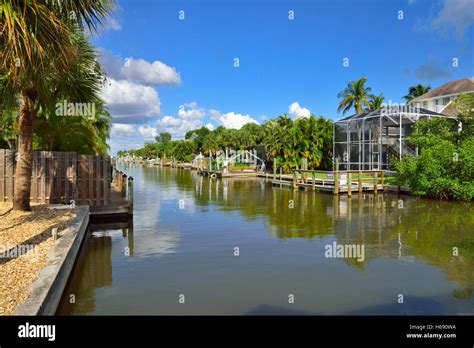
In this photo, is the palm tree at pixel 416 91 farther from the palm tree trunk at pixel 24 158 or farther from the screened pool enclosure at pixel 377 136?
the palm tree trunk at pixel 24 158

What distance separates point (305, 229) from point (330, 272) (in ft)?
19.8

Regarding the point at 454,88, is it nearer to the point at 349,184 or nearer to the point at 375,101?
the point at 375,101

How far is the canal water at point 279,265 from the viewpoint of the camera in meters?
7.97

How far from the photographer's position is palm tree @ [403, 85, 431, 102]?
229 ft

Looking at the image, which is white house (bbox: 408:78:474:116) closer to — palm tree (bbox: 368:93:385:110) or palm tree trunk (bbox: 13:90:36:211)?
palm tree (bbox: 368:93:385:110)

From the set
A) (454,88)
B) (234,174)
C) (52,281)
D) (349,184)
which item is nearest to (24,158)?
(52,281)

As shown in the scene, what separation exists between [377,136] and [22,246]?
33604 millimetres

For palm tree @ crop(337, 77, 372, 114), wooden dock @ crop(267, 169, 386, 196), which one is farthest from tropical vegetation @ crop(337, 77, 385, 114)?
wooden dock @ crop(267, 169, 386, 196)

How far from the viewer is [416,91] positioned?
7056 centimetres

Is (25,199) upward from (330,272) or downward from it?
upward

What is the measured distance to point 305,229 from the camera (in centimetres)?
1612

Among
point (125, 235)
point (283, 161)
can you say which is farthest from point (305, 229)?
point (283, 161)

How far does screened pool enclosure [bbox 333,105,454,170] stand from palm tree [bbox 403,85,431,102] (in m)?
36.5
